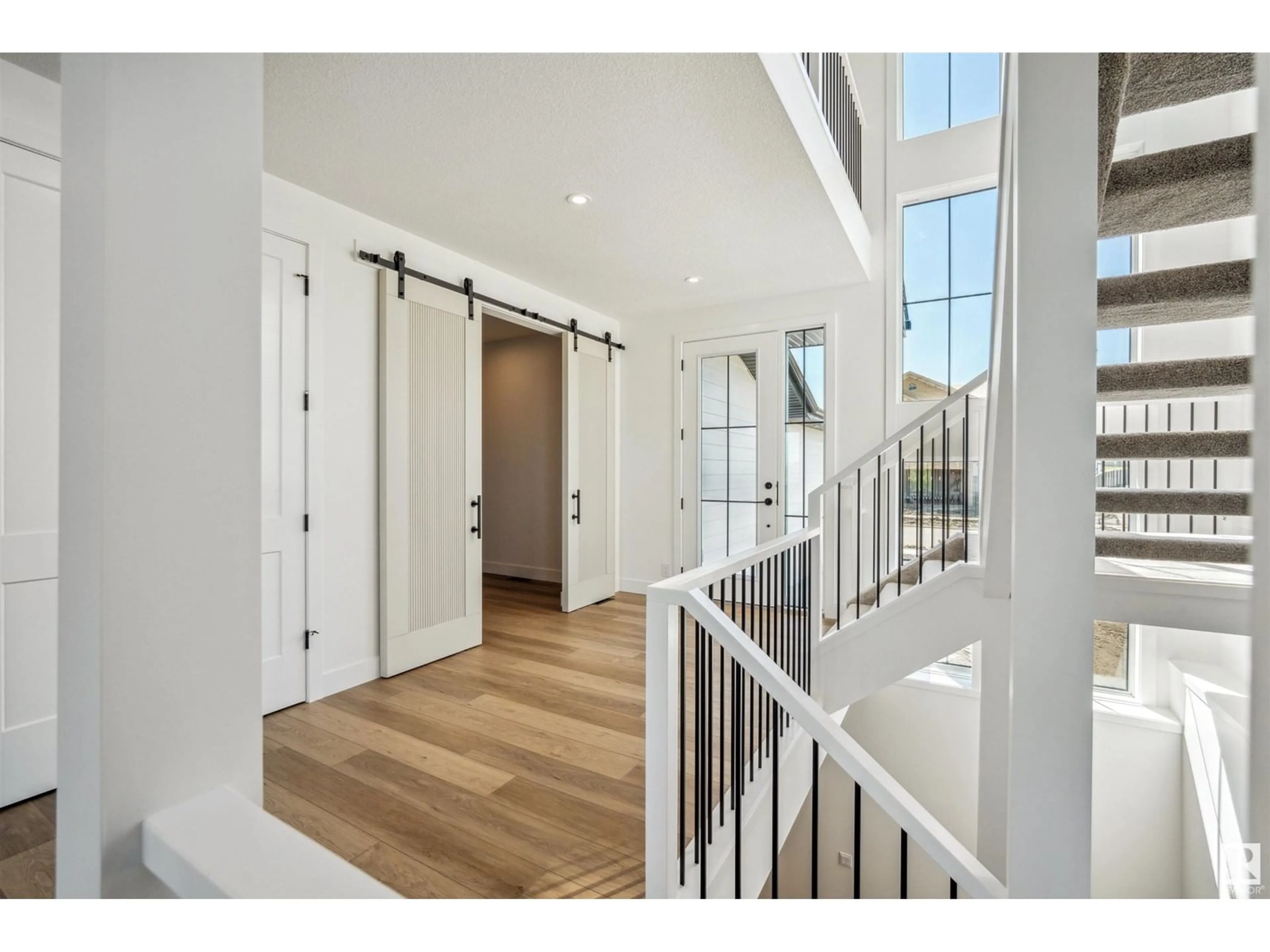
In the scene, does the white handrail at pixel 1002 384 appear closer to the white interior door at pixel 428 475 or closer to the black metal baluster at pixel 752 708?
the black metal baluster at pixel 752 708

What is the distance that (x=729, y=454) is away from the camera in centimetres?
468

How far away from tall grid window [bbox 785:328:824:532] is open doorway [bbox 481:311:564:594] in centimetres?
219

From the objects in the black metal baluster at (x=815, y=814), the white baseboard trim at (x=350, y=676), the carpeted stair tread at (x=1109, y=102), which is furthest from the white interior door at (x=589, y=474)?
the carpeted stair tread at (x=1109, y=102)

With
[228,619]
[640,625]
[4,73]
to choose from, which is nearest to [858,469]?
[640,625]

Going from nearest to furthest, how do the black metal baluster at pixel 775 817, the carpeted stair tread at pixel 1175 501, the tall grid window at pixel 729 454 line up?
the black metal baluster at pixel 775 817 < the carpeted stair tread at pixel 1175 501 < the tall grid window at pixel 729 454

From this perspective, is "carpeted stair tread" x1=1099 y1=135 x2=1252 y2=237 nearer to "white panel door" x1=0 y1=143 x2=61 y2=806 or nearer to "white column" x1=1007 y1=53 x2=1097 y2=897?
"white column" x1=1007 y1=53 x2=1097 y2=897

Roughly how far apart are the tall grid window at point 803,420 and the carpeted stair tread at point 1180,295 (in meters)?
2.80

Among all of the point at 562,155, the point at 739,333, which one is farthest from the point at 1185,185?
the point at 739,333

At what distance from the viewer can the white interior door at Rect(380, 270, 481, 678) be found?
3102 millimetres

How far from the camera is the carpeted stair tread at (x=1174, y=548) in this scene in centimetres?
164

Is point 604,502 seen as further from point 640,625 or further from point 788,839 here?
point 788,839

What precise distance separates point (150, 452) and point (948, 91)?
498cm

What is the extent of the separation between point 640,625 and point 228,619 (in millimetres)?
3621
